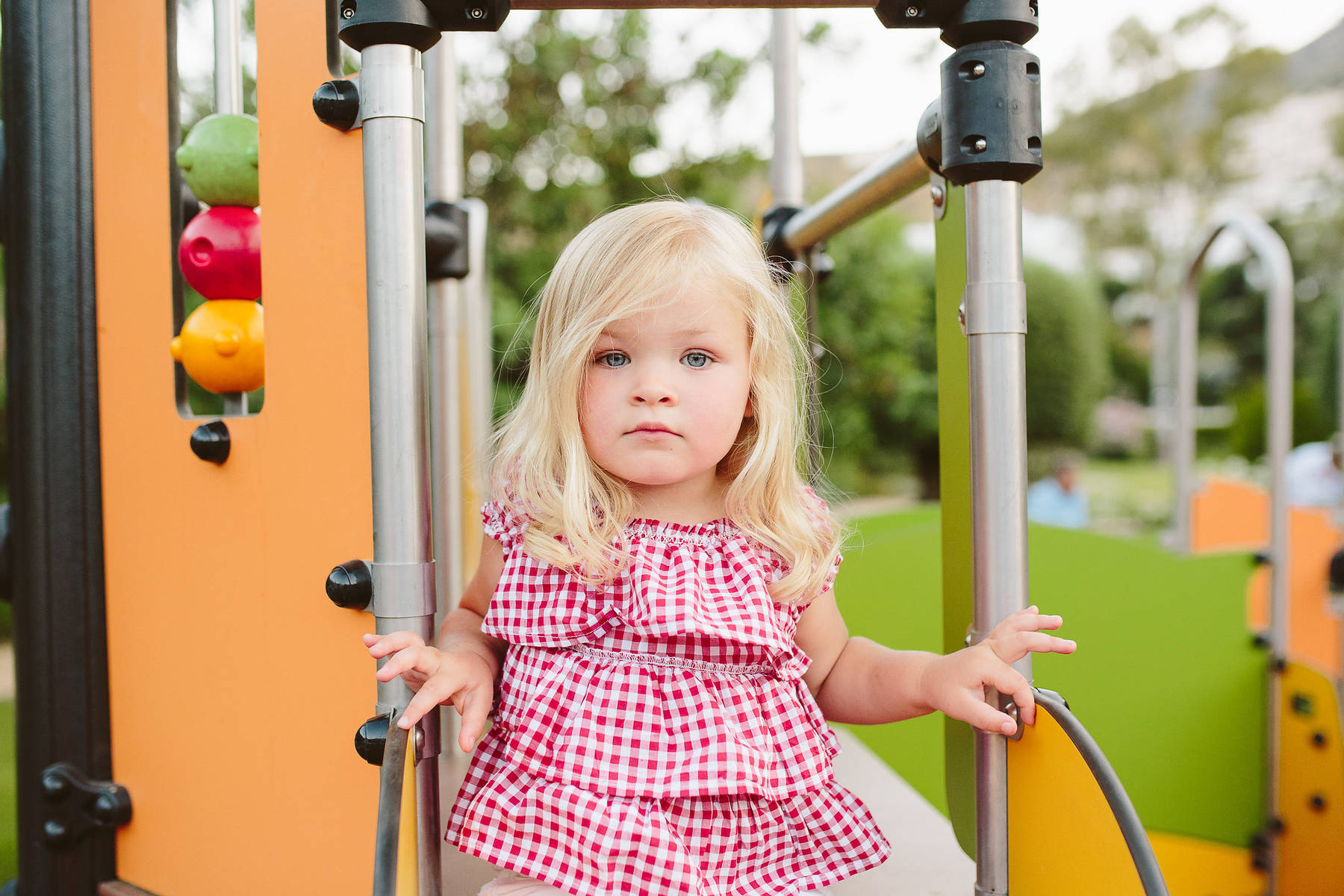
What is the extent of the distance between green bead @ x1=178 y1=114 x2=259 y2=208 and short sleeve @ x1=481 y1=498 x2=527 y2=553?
0.53 meters

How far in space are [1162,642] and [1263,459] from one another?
469 inches

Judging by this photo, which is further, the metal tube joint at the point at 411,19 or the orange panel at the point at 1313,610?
the orange panel at the point at 1313,610

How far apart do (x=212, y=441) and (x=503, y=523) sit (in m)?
0.38

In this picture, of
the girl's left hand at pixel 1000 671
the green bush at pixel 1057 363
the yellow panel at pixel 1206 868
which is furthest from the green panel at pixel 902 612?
the green bush at pixel 1057 363

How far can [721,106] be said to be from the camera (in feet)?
23.7

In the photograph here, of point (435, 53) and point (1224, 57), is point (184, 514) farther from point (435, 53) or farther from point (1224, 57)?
point (1224, 57)

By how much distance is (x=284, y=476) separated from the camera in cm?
120

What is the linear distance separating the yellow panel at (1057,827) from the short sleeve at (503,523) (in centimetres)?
57

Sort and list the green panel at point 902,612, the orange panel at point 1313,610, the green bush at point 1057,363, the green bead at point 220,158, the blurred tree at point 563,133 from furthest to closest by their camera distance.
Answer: the green bush at point 1057,363
the blurred tree at point 563,133
the orange panel at point 1313,610
the green panel at point 902,612
the green bead at point 220,158

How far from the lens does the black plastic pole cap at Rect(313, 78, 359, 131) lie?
1.07 meters

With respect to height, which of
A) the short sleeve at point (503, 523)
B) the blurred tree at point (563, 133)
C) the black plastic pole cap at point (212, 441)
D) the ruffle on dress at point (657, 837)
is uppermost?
the blurred tree at point (563, 133)

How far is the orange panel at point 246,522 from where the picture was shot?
1144 mm

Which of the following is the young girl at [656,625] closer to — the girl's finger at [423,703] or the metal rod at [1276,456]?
the girl's finger at [423,703]

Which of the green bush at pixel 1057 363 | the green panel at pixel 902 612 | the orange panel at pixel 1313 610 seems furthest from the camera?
the green bush at pixel 1057 363
